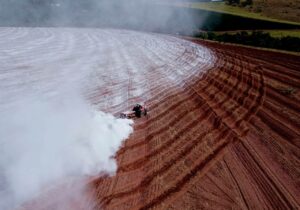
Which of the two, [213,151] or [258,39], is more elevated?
[213,151]

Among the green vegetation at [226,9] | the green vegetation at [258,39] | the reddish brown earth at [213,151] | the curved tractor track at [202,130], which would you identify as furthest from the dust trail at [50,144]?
the green vegetation at [226,9]

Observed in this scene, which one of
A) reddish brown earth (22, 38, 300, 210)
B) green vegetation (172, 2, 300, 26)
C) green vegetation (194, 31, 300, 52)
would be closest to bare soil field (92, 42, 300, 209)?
reddish brown earth (22, 38, 300, 210)

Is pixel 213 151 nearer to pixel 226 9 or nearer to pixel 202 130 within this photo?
pixel 202 130

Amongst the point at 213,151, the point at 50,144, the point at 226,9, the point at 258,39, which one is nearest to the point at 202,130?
the point at 213,151

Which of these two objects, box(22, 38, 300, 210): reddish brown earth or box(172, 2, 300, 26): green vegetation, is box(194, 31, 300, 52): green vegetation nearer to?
box(172, 2, 300, 26): green vegetation

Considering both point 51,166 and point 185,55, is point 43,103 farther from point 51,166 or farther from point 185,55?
point 185,55

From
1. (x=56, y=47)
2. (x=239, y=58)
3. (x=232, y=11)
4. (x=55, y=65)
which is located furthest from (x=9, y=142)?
(x=232, y=11)

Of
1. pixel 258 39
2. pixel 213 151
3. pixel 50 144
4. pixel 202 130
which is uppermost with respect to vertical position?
pixel 50 144

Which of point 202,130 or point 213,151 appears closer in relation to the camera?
point 213,151
